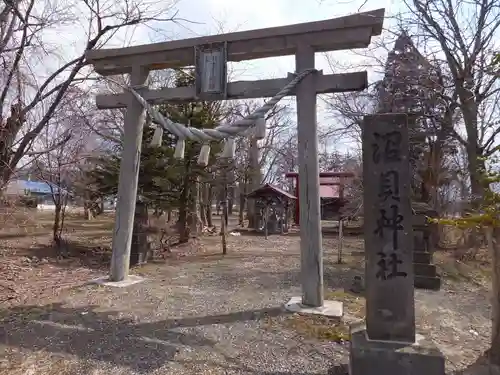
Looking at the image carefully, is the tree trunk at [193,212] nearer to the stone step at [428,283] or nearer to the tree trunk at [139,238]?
the tree trunk at [139,238]

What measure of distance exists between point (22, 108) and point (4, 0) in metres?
1.92

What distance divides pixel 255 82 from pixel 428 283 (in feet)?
17.8

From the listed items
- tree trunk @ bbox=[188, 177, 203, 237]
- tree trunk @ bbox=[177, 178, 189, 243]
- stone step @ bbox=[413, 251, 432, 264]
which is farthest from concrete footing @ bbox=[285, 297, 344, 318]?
tree trunk @ bbox=[188, 177, 203, 237]

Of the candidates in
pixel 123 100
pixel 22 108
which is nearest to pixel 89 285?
pixel 123 100

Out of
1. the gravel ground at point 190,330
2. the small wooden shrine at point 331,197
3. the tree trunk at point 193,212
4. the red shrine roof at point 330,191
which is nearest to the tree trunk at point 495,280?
the gravel ground at point 190,330

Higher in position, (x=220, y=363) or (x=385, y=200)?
(x=385, y=200)

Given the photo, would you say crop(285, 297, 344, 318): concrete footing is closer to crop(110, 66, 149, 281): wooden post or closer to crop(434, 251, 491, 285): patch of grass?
crop(110, 66, 149, 281): wooden post

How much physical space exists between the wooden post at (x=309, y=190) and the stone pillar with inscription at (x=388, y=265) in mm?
1334

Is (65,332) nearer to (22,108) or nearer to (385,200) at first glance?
(385,200)

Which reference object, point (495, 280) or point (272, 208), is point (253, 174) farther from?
point (495, 280)

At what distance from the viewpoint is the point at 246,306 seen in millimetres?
5145

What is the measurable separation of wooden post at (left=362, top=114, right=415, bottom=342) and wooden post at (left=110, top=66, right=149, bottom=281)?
4.01 m

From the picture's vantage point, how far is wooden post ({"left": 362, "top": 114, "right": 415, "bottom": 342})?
318cm

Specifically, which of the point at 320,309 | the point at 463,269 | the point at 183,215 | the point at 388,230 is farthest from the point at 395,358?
the point at 183,215
